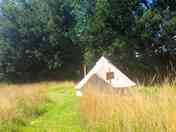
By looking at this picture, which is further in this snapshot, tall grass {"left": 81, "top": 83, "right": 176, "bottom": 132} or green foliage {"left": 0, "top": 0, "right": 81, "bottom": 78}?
green foliage {"left": 0, "top": 0, "right": 81, "bottom": 78}

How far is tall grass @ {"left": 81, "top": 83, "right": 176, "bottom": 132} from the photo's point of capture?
11.0ft

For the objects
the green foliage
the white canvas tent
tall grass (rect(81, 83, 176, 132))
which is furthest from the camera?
the green foliage

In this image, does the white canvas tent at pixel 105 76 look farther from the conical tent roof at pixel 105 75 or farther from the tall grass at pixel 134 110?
the tall grass at pixel 134 110

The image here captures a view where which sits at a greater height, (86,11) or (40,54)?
(86,11)

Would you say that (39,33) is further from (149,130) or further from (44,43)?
(149,130)

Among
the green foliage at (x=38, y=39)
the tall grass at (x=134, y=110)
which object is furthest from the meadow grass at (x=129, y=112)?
the green foliage at (x=38, y=39)

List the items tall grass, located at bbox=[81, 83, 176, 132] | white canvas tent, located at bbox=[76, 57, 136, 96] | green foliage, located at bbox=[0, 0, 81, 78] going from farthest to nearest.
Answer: green foliage, located at bbox=[0, 0, 81, 78]
white canvas tent, located at bbox=[76, 57, 136, 96]
tall grass, located at bbox=[81, 83, 176, 132]

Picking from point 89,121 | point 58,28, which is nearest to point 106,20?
point 58,28

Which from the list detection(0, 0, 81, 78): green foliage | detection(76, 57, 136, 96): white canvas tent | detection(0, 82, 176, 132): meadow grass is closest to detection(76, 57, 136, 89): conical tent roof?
detection(76, 57, 136, 96): white canvas tent

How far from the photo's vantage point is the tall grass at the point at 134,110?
3.34 metres

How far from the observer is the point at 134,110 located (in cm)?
371

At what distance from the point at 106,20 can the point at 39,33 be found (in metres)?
7.73

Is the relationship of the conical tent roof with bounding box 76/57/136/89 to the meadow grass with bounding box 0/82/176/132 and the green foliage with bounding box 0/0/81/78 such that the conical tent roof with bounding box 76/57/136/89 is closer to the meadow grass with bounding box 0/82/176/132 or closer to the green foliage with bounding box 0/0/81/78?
the meadow grass with bounding box 0/82/176/132

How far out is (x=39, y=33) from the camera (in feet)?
79.7
